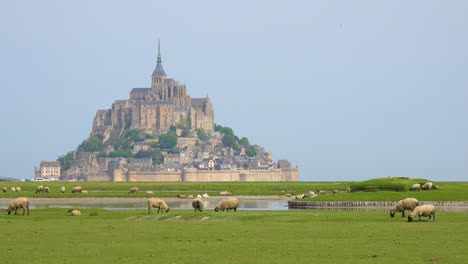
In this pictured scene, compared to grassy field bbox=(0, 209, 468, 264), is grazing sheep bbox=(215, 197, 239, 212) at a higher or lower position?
higher

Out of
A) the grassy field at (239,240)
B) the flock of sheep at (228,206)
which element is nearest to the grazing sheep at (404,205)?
the flock of sheep at (228,206)

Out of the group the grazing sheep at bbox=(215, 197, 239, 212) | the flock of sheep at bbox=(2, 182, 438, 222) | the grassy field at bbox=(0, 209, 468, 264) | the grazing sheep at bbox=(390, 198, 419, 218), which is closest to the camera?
the grassy field at bbox=(0, 209, 468, 264)

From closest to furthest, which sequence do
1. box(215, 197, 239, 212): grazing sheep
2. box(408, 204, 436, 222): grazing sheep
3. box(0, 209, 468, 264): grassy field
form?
box(0, 209, 468, 264): grassy field, box(408, 204, 436, 222): grazing sheep, box(215, 197, 239, 212): grazing sheep

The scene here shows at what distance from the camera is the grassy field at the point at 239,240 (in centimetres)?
2586

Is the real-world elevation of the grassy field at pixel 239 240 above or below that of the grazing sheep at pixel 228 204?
below

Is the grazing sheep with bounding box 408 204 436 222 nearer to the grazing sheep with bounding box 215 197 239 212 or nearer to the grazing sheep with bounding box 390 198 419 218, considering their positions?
the grazing sheep with bounding box 390 198 419 218

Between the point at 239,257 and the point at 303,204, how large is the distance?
39.4 meters

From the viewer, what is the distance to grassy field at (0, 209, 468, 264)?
2586 centimetres

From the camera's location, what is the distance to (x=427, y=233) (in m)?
32.5

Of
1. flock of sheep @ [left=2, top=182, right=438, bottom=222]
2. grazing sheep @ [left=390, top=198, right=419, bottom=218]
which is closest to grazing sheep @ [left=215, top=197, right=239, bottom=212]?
flock of sheep @ [left=2, top=182, right=438, bottom=222]

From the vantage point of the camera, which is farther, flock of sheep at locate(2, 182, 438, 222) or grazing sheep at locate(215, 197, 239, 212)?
grazing sheep at locate(215, 197, 239, 212)

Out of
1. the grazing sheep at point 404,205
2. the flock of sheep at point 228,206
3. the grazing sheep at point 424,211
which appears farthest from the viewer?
the grazing sheep at point 404,205

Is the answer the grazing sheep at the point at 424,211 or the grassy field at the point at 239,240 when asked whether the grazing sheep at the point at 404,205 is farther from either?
the grazing sheep at the point at 424,211

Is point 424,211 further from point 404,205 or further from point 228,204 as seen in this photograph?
point 228,204
